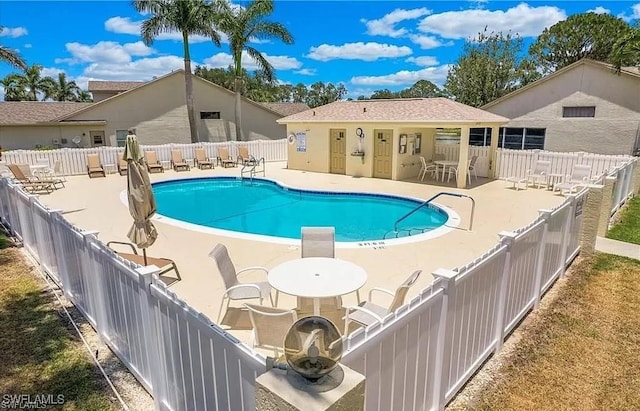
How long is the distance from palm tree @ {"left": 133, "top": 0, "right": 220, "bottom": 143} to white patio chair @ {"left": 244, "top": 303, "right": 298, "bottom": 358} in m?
24.5

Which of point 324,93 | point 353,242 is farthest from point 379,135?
point 324,93

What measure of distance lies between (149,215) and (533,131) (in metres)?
24.8

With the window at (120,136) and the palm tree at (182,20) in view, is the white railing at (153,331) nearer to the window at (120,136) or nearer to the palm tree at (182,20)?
the palm tree at (182,20)

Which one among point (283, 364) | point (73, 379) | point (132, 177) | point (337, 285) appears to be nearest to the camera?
point (283, 364)

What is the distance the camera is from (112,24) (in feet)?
122

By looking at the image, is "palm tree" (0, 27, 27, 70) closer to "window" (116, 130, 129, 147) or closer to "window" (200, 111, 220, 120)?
"window" (116, 130, 129, 147)

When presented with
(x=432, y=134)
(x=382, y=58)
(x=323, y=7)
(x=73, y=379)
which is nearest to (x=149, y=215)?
(x=73, y=379)

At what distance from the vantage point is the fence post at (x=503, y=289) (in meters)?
4.50

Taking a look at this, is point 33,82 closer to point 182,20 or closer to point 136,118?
point 136,118

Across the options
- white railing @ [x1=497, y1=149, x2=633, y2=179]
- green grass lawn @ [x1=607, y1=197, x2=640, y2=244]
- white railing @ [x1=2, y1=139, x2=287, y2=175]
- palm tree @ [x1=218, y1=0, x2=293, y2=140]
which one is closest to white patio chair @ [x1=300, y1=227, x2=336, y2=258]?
green grass lawn @ [x1=607, y1=197, x2=640, y2=244]

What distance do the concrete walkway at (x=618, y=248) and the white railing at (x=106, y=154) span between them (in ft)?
62.4

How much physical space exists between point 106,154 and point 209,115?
11.2 meters

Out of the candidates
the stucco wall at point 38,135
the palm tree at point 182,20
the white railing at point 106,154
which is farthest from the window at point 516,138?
the stucco wall at point 38,135

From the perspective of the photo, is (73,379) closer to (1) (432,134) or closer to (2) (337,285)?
(2) (337,285)
